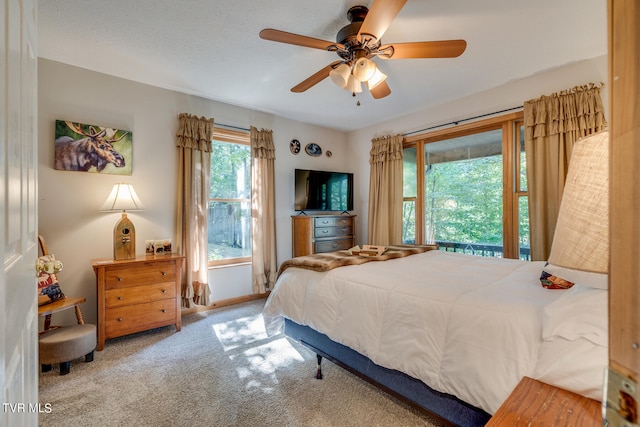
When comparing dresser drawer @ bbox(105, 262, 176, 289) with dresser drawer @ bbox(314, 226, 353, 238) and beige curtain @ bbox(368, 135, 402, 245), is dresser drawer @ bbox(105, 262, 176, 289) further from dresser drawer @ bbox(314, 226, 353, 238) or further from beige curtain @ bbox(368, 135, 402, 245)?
beige curtain @ bbox(368, 135, 402, 245)

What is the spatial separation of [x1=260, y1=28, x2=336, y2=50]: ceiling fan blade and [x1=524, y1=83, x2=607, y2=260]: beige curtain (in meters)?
2.34

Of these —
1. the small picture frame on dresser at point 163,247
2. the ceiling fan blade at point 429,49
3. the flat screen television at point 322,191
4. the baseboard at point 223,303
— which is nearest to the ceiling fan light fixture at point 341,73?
the ceiling fan blade at point 429,49

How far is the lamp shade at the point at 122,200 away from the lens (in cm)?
260

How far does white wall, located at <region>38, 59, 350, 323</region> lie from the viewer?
8.40 ft

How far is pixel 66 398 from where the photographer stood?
179cm

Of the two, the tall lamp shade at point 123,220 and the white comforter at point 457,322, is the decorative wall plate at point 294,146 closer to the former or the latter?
the tall lamp shade at point 123,220

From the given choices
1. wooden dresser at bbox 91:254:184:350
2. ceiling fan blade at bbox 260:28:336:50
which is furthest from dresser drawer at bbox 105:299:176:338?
ceiling fan blade at bbox 260:28:336:50

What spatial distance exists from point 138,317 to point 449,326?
8.76 ft

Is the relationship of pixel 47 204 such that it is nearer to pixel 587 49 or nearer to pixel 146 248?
pixel 146 248

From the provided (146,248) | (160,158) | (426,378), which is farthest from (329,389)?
(160,158)

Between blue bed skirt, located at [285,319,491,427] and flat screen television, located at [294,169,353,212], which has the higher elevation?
flat screen television, located at [294,169,353,212]

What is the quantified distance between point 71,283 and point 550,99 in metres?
4.95

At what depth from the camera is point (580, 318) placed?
0.97m

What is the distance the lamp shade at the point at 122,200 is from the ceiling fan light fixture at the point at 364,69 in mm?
2347
